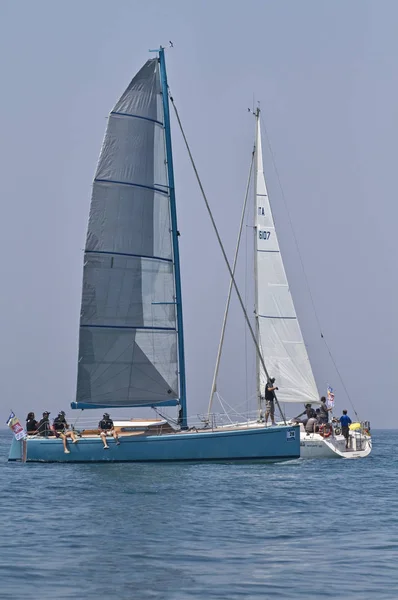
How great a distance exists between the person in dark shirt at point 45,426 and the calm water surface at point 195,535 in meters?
4.47

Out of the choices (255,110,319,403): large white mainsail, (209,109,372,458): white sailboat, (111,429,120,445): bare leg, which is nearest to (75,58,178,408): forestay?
(111,429,120,445): bare leg

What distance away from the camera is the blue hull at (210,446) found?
33.2m

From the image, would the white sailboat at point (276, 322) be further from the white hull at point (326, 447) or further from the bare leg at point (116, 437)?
the bare leg at point (116, 437)

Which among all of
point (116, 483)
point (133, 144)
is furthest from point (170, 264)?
point (116, 483)

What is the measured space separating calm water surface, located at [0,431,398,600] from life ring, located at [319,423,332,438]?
29.0 ft

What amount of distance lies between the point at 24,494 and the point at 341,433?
2085 cm

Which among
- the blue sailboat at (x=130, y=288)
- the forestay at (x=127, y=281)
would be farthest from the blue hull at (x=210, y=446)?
the forestay at (x=127, y=281)

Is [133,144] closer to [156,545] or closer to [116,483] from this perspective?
[116,483]

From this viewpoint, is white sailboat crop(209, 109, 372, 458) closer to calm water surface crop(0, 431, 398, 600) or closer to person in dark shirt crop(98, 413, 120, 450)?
person in dark shirt crop(98, 413, 120, 450)

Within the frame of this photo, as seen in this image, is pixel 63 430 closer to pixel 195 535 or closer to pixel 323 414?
pixel 323 414

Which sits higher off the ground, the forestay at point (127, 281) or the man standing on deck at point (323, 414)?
the forestay at point (127, 281)

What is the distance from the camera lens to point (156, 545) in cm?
1811

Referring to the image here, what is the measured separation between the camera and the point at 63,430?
36031 millimetres

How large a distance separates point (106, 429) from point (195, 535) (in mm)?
16175
